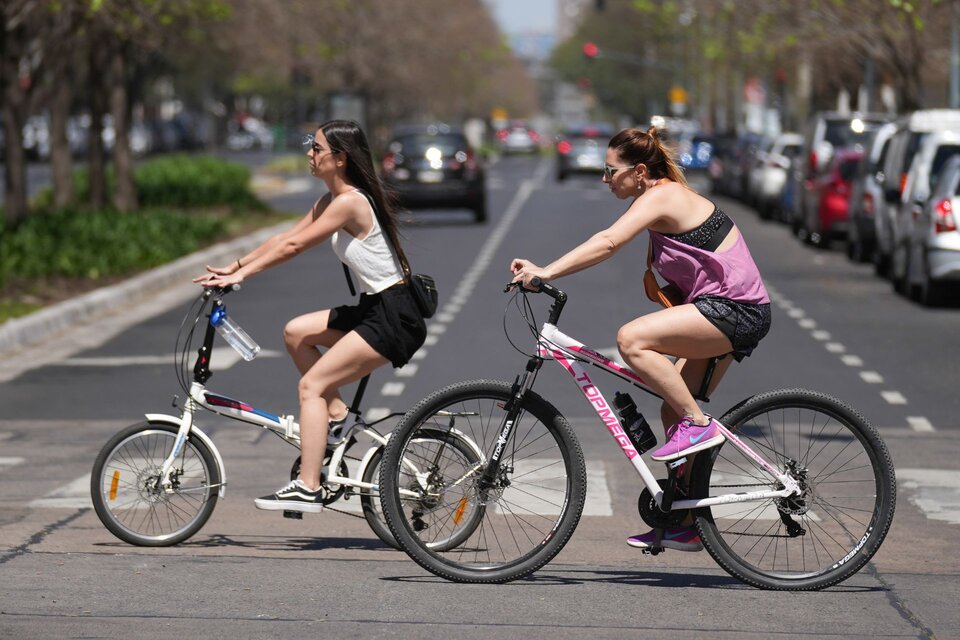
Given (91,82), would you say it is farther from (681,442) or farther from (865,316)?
(681,442)

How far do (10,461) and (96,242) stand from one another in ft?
43.9

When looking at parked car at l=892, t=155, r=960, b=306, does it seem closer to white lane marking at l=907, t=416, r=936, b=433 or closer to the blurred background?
the blurred background

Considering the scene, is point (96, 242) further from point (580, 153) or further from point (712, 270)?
point (580, 153)

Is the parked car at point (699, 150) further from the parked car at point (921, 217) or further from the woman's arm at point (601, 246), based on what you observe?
the woman's arm at point (601, 246)

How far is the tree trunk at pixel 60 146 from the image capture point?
107ft

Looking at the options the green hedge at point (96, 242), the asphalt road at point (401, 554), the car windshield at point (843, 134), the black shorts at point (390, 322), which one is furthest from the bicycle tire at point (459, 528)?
the car windshield at point (843, 134)

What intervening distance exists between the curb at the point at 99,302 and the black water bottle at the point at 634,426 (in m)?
9.29

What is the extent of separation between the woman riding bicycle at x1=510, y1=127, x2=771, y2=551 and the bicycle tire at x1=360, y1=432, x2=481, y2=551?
675mm

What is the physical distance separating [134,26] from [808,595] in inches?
854

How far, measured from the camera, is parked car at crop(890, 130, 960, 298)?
18953mm

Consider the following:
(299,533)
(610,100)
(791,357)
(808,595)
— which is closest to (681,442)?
(808,595)

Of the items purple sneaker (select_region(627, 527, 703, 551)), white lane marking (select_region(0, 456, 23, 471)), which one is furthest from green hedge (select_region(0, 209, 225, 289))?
purple sneaker (select_region(627, 527, 703, 551))

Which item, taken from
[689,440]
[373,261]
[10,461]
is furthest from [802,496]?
[10,461]

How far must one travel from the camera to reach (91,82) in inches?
1303
